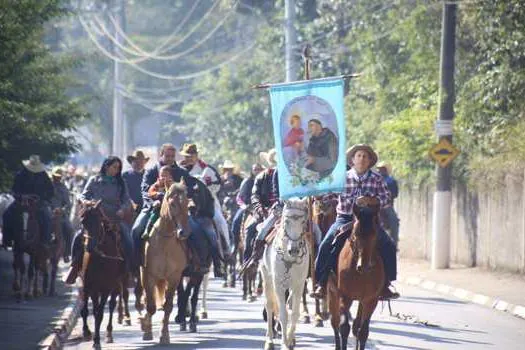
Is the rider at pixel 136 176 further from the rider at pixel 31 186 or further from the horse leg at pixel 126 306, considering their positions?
the horse leg at pixel 126 306

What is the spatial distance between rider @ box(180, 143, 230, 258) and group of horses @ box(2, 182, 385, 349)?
5.53ft

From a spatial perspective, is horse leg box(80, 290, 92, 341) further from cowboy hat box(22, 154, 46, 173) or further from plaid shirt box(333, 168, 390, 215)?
cowboy hat box(22, 154, 46, 173)

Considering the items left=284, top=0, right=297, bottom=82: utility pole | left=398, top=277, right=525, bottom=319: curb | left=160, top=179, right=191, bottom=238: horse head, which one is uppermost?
left=284, top=0, right=297, bottom=82: utility pole

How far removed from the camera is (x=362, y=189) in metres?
16.4

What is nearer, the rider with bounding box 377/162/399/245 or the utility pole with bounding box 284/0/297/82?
the rider with bounding box 377/162/399/245

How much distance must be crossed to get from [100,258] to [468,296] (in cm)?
1024

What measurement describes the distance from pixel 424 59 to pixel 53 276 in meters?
15.0

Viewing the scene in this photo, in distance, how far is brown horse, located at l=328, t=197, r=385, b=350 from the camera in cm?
1571

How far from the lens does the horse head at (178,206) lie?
18.2 metres

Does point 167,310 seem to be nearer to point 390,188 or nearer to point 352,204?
point 352,204

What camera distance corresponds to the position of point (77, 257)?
19172 mm

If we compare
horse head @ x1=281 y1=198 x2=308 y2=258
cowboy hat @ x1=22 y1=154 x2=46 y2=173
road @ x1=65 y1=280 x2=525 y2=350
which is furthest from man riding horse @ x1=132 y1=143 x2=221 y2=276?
cowboy hat @ x1=22 y1=154 x2=46 y2=173

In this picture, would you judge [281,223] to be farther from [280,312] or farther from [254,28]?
[254,28]

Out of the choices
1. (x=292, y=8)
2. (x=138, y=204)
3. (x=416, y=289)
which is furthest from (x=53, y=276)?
(x=292, y=8)
